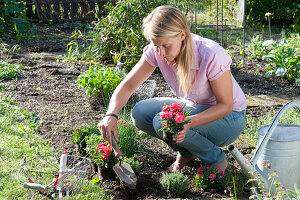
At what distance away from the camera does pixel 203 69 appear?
8.12 ft

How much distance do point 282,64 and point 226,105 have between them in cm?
265

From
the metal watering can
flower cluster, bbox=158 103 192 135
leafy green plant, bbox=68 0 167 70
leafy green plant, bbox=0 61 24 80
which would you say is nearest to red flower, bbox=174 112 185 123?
flower cluster, bbox=158 103 192 135

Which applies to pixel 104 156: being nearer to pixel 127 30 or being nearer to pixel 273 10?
pixel 127 30

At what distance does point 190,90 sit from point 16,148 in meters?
1.43

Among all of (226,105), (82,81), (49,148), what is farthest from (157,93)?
(226,105)

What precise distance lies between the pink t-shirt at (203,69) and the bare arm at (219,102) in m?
0.04

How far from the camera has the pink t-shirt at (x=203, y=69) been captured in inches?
95.8

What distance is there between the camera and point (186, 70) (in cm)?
247

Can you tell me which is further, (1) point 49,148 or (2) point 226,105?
(1) point 49,148

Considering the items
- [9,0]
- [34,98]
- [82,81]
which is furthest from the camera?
[9,0]

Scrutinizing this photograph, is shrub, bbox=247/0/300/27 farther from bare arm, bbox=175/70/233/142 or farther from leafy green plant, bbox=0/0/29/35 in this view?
bare arm, bbox=175/70/233/142

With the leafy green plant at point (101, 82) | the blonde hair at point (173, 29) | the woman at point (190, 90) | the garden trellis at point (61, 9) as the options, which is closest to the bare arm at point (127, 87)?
the woman at point (190, 90)

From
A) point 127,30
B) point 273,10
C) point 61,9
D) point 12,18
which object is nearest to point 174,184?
point 127,30

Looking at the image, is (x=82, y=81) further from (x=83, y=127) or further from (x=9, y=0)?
(x=9, y=0)
